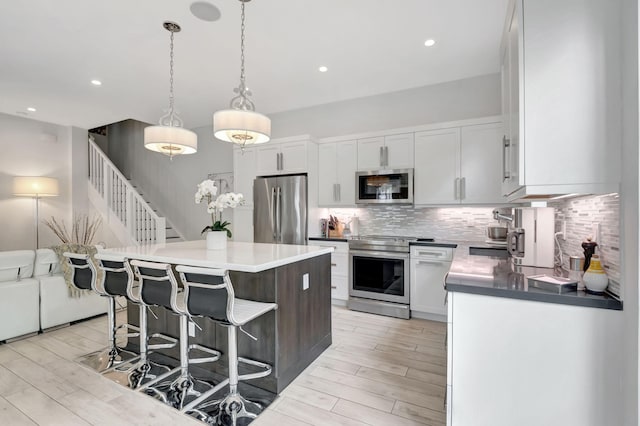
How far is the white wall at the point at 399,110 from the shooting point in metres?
3.84

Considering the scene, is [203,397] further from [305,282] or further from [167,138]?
[167,138]

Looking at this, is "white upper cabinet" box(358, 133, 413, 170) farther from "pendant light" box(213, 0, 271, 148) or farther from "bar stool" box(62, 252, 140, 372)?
"bar stool" box(62, 252, 140, 372)

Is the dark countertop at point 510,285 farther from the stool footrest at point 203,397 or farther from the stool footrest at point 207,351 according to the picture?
the stool footrest at point 207,351

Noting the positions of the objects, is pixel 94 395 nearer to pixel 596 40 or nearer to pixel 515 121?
pixel 515 121

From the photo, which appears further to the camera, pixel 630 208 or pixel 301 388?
pixel 301 388

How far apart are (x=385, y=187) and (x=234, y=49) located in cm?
240

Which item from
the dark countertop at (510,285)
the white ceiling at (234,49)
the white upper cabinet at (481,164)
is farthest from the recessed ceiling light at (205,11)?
the white upper cabinet at (481,164)

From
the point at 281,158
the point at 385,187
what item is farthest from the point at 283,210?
the point at 385,187

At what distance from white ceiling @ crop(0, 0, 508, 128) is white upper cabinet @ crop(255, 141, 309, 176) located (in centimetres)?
74

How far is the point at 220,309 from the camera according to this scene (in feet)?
5.91

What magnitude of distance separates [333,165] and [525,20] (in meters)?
3.07

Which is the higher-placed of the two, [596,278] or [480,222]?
[480,222]

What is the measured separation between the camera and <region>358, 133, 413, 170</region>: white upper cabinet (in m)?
3.88

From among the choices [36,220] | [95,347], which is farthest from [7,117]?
[95,347]
